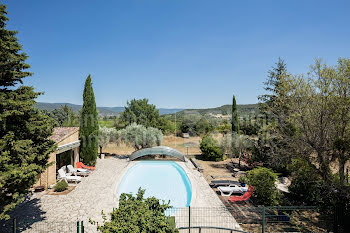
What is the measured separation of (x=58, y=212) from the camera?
31.1ft

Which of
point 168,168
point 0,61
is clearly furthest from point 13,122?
point 168,168

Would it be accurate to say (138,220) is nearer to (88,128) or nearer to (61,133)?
(61,133)

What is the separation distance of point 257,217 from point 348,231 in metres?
3.48

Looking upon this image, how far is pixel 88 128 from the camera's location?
18.7m

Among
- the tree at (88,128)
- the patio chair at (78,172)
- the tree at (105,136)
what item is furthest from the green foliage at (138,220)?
the tree at (105,136)

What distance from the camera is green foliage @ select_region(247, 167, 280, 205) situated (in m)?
10.7

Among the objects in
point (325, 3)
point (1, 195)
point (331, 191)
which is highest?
point (325, 3)

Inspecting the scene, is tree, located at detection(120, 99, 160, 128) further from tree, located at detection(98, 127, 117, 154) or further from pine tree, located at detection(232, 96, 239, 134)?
pine tree, located at detection(232, 96, 239, 134)

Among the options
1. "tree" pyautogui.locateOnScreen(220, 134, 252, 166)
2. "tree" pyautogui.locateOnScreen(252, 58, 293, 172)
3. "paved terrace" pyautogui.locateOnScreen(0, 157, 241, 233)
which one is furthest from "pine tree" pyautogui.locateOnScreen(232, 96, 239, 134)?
"paved terrace" pyautogui.locateOnScreen(0, 157, 241, 233)

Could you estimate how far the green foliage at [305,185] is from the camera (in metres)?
10.2

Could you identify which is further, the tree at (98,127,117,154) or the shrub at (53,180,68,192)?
the tree at (98,127,117,154)

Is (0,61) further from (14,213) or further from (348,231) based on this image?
(348,231)

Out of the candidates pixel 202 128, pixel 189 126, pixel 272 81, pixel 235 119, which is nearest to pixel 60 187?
pixel 235 119

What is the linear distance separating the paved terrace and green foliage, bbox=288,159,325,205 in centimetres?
451
